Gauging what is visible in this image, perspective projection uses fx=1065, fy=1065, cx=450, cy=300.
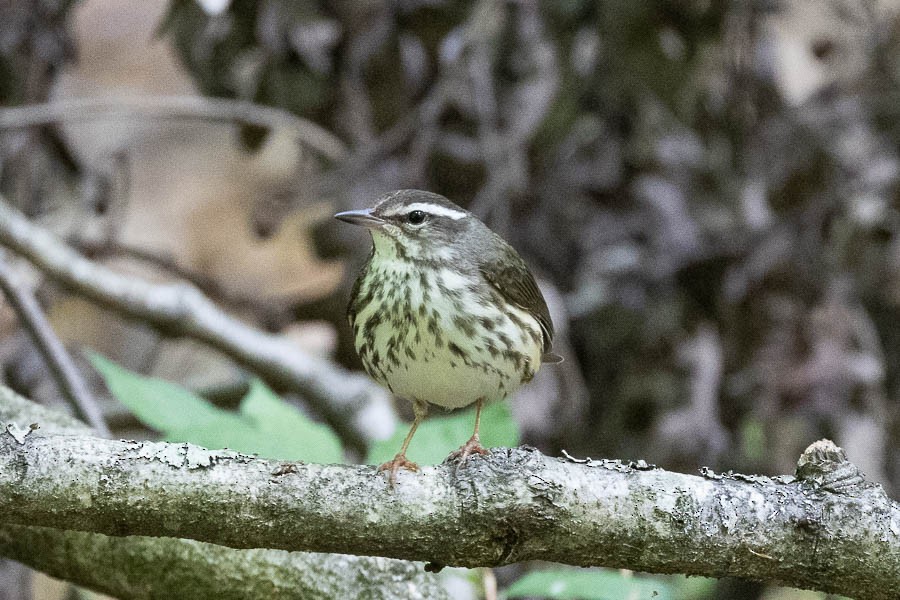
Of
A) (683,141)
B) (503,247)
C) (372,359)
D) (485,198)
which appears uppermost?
(683,141)

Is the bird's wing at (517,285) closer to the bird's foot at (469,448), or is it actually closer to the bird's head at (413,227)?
the bird's head at (413,227)

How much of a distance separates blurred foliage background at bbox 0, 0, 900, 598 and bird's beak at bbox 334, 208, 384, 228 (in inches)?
51.6

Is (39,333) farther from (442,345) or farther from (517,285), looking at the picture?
(517,285)

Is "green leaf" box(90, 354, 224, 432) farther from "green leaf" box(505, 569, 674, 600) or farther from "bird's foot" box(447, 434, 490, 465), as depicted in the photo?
"green leaf" box(505, 569, 674, 600)

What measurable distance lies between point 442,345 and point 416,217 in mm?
515

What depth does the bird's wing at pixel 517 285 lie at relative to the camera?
3.54m

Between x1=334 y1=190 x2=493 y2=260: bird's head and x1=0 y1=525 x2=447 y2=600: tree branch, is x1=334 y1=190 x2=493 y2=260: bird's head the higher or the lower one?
the higher one

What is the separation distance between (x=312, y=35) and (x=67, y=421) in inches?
93.2

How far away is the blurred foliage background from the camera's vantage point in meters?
4.71

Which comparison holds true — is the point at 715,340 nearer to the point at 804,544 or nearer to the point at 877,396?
the point at 877,396

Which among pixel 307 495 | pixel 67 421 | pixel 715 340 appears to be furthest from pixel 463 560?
pixel 715 340

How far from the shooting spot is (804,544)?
2199mm

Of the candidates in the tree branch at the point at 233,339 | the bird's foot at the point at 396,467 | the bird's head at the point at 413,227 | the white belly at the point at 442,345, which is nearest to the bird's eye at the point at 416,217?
the bird's head at the point at 413,227

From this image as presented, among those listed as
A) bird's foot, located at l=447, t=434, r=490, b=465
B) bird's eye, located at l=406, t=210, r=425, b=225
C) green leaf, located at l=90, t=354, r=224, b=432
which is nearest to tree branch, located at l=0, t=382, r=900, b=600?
bird's foot, located at l=447, t=434, r=490, b=465
